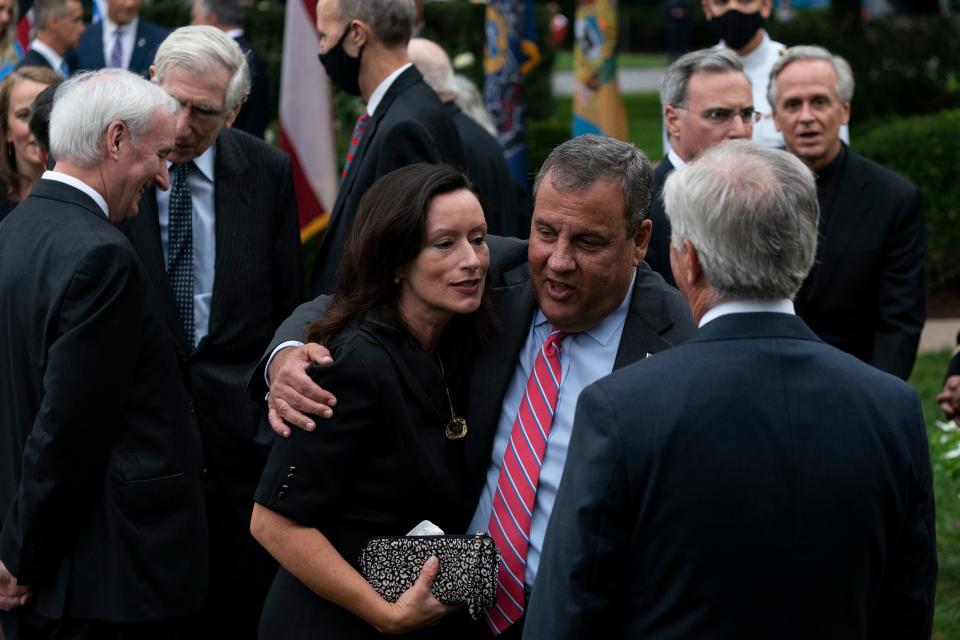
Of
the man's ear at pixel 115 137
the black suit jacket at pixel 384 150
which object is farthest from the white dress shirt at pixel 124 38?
the man's ear at pixel 115 137

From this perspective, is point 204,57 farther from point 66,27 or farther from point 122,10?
point 122,10

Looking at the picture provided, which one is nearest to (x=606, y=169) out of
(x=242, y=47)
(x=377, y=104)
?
(x=377, y=104)

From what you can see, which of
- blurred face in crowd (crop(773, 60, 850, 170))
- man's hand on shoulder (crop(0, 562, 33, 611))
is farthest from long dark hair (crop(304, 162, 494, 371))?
blurred face in crowd (crop(773, 60, 850, 170))

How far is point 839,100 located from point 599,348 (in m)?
2.65

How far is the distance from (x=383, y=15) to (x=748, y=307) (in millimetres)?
3054

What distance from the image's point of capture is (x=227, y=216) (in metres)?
4.91

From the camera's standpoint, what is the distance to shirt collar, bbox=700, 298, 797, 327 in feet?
8.77

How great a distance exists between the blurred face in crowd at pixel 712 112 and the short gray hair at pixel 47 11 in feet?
15.3

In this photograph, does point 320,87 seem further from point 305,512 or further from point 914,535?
point 914,535

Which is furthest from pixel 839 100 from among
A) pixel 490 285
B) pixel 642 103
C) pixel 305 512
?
pixel 642 103

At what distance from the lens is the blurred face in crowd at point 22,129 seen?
5.20m

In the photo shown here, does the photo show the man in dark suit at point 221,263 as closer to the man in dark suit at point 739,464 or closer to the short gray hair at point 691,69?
the short gray hair at point 691,69

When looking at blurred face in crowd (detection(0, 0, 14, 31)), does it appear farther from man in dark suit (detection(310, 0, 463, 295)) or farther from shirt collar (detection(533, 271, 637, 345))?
shirt collar (detection(533, 271, 637, 345))

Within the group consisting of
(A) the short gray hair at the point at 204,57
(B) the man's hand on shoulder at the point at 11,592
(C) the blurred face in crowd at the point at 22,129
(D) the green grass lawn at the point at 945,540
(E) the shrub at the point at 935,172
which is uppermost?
(A) the short gray hair at the point at 204,57
